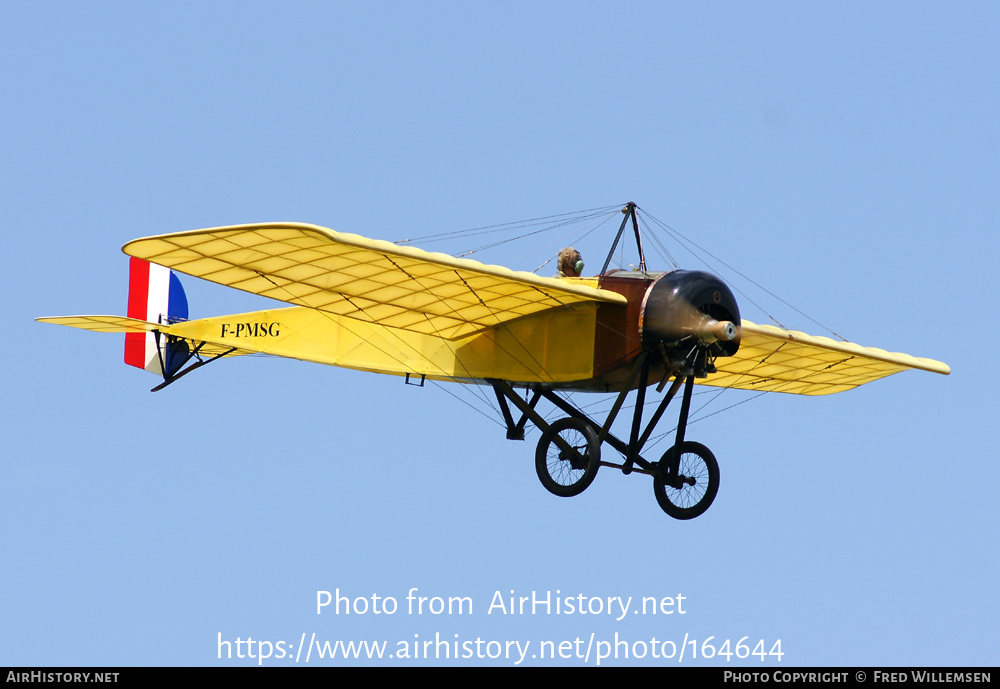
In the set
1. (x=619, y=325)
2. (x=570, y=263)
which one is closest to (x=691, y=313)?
(x=619, y=325)

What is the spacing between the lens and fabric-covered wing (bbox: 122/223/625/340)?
717 inches

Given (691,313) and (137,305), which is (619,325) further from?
(137,305)

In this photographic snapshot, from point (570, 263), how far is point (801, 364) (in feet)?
14.8

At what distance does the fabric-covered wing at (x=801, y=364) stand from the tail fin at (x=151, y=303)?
9.15m

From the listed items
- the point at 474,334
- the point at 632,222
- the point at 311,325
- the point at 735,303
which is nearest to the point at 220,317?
the point at 311,325

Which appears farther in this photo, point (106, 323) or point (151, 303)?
point (151, 303)

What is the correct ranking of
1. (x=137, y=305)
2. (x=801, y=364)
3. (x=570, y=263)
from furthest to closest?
(x=137, y=305) → (x=801, y=364) → (x=570, y=263)

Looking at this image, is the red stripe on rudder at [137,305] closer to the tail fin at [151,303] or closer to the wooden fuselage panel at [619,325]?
the tail fin at [151,303]

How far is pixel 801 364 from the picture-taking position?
24516 millimetres

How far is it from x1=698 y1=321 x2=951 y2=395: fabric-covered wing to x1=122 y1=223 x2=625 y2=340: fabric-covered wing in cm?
308

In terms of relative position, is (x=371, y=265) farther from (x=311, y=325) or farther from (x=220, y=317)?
(x=220, y=317)

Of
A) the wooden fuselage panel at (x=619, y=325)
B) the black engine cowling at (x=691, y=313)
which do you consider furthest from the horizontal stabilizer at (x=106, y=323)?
the black engine cowling at (x=691, y=313)

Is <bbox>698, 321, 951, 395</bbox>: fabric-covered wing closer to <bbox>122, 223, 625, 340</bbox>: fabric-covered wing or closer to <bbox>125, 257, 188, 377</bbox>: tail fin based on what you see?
<bbox>122, 223, 625, 340</bbox>: fabric-covered wing

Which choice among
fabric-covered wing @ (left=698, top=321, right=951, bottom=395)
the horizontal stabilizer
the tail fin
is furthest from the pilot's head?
the tail fin
